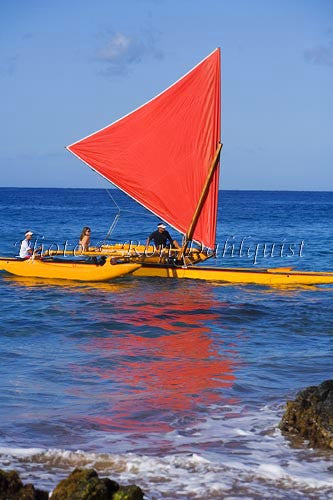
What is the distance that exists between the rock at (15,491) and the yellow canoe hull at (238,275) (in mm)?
16517

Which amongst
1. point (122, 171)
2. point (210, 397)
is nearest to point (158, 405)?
point (210, 397)

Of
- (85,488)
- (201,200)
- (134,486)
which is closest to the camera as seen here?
(85,488)

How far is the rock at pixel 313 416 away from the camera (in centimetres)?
881

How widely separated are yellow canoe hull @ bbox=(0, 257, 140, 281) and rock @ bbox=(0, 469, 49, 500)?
51.6ft

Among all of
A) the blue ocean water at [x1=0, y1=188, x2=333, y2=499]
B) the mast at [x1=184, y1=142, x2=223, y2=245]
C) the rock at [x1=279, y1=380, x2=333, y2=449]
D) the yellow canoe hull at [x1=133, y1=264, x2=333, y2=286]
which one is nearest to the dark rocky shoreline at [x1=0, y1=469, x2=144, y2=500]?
the blue ocean water at [x1=0, y1=188, x2=333, y2=499]

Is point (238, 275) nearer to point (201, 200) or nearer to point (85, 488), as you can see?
point (201, 200)

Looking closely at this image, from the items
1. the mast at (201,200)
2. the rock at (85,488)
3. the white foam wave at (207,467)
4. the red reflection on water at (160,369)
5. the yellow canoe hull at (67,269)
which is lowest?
the white foam wave at (207,467)

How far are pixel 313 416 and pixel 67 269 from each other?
1513 cm

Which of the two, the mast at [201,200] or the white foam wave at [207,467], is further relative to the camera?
the mast at [201,200]

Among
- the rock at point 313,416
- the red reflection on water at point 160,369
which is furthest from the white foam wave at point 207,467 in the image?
the red reflection on water at point 160,369

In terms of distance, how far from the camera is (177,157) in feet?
78.8

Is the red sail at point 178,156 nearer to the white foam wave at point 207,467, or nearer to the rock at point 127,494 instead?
the white foam wave at point 207,467

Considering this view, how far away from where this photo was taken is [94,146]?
2397 cm

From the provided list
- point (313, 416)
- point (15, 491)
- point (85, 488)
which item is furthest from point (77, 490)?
point (313, 416)
